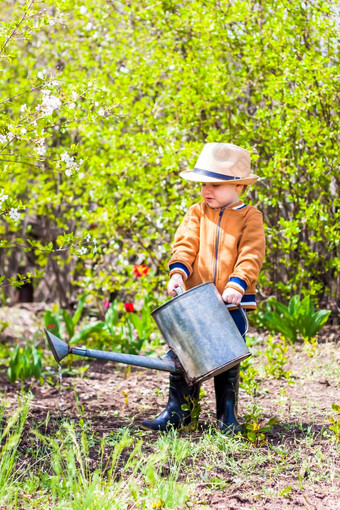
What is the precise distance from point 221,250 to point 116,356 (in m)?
0.64

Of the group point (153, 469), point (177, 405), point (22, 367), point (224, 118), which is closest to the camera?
point (153, 469)

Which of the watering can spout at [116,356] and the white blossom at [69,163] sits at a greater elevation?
the white blossom at [69,163]

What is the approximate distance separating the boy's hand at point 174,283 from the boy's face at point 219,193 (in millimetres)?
348

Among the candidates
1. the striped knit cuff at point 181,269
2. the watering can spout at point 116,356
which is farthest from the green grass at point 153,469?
the striped knit cuff at point 181,269

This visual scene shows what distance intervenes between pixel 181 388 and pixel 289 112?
2262mm

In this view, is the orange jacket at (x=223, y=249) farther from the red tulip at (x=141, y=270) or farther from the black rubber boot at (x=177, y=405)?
the red tulip at (x=141, y=270)

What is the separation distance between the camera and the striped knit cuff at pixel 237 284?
8.15 feet

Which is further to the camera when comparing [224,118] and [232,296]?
[224,118]

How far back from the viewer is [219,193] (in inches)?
104

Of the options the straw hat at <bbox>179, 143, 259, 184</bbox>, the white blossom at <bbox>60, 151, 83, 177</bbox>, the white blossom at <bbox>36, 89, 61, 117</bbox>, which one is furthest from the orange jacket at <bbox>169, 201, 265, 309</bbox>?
the white blossom at <bbox>36, 89, 61, 117</bbox>

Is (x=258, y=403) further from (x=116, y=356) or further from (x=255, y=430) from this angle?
(x=116, y=356)

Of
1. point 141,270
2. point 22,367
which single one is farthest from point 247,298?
point 141,270

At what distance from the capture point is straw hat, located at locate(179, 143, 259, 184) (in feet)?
8.59

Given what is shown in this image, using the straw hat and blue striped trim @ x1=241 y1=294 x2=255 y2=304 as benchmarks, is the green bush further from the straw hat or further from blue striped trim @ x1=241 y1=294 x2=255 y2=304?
the straw hat
